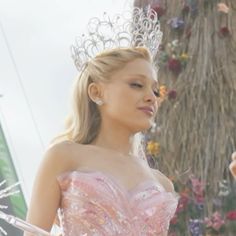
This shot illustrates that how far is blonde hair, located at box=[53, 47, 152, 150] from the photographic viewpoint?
5.08ft

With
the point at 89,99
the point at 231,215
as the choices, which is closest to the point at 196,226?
the point at 231,215

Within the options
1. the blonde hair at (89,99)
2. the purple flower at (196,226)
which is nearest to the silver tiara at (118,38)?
the blonde hair at (89,99)

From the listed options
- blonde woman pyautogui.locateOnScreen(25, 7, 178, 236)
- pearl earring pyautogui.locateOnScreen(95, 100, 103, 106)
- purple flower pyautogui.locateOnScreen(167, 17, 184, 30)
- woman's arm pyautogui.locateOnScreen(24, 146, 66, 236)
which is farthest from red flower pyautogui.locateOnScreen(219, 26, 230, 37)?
woman's arm pyautogui.locateOnScreen(24, 146, 66, 236)

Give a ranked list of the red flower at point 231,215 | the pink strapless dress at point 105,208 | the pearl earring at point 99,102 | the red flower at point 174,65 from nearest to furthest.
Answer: the pink strapless dress at point 105,208 → the pearl earring at point 99,102 → the red flower at point 231,215 → the red flower at point 174,65

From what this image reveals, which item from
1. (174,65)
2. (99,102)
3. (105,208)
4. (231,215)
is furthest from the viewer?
(174,65)

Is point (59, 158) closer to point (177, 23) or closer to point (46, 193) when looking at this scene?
point (46, 193)

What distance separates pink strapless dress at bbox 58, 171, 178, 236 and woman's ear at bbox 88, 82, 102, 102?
16 cm

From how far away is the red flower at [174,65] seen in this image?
2.98 m

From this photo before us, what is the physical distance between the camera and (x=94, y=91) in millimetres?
1558

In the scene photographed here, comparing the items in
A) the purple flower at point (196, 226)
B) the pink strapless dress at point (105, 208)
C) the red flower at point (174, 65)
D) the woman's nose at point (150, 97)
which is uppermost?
the woman's nose at point (150, 97)

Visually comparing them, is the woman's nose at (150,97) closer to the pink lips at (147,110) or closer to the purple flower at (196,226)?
the pink lips at (147,110)

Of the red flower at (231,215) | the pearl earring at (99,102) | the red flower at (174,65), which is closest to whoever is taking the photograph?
the pearl earring at (99,102)

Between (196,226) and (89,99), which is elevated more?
(89,99)

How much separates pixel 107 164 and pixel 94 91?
15 centimetres
